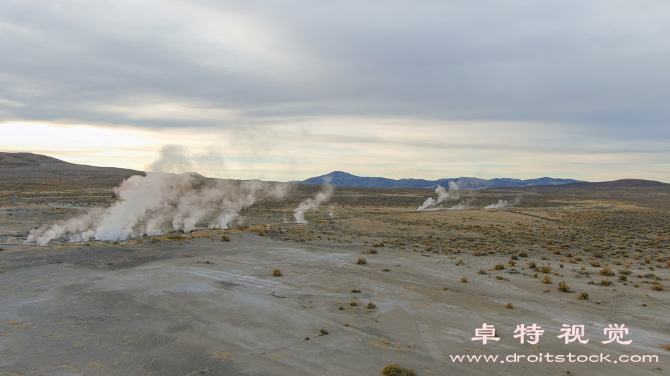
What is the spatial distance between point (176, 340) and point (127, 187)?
35.3m

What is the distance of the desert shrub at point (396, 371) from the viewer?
872 centimetres

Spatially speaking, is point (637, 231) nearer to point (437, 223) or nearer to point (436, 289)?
point (437, 223)

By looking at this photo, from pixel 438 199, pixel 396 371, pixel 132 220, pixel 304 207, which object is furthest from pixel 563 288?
pixel 438 199

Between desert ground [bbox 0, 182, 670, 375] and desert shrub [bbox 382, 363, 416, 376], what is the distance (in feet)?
1.21

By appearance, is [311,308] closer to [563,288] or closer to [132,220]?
[563,288]

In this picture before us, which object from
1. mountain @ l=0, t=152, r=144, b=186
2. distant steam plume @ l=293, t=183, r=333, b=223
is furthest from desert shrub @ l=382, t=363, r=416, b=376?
mountain @ l=0, t=152, r=144, b=186

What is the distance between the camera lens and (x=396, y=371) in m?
8.77

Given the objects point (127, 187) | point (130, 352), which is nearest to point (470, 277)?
point (130, 352)

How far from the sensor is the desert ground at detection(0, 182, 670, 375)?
9555 mm

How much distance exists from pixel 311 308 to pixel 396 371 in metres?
5.43

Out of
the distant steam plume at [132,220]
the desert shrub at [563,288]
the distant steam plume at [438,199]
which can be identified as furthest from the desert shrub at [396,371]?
the distant steam plume at [438,199]

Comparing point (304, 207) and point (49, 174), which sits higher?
point (49, 174)

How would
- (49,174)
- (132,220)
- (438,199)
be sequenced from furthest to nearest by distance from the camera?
(49,174)
(438,199)
(132,220)

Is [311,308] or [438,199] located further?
[438,199]
